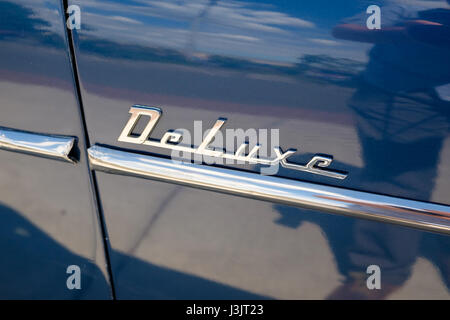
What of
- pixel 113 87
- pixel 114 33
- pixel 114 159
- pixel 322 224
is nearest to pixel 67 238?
pixel 114 159

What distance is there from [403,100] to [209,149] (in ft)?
1.39

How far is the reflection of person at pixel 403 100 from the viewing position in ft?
2.48

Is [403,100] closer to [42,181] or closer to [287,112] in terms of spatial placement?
[287,112]

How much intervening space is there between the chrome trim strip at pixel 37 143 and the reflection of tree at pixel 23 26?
235 mm

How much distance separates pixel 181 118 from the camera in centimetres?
88

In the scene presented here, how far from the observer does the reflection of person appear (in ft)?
2.48

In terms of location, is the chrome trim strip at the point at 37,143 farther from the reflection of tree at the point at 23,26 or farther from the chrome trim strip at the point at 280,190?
the reflection of tree at the point at 23,26

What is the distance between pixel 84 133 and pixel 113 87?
0.50ft

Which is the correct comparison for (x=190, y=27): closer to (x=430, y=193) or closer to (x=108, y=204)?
(x=108, y=204)

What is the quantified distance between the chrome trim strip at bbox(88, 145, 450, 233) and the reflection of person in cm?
3

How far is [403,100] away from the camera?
2.53 feet

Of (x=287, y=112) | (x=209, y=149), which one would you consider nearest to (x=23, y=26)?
(x=209, y=149)

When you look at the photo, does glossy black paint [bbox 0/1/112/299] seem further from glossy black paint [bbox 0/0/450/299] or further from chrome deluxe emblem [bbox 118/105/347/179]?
chrome deluxe emblem [bbox 118/105/347/179]

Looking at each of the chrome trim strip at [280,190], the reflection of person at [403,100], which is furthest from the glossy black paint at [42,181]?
the reflection of person at [403,100]
